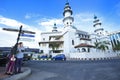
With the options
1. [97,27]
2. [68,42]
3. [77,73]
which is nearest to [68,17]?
[68,42]

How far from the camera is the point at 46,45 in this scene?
55.2m

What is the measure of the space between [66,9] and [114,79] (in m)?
56.4

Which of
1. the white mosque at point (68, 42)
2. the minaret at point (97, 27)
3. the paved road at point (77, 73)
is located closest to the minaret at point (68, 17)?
the white mosque at point (68, 42)

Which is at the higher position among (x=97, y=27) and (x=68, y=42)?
(x=97, y=27)

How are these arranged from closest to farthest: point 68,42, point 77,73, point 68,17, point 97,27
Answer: point 77,73, point 68,42, point 68,17, point 97,27

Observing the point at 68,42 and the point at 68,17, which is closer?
the point at 68,42

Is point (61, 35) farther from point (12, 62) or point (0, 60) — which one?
point (12, 62)

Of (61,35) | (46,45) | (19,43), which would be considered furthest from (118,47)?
(19,43)

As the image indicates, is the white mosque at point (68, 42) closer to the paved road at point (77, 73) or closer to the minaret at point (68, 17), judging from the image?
the minaret at point (68, 17)

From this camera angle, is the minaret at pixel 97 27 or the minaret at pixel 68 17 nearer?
the minaret at pixel 68 17

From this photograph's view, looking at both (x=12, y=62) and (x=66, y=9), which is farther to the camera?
(x=66, y=9)

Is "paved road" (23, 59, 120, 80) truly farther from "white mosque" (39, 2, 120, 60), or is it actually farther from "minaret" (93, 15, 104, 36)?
"minaret" (93, 15, 104, 36)

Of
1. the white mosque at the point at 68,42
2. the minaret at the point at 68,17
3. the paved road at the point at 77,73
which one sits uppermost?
the minaret at the point at 68,17

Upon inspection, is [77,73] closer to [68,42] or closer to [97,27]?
[68,42]
